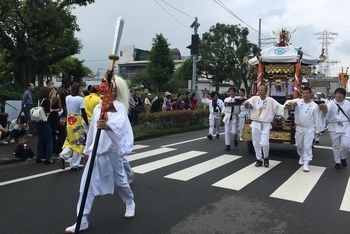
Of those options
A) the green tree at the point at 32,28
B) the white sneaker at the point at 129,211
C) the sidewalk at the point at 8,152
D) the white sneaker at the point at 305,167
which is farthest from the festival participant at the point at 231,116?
the green tree at the point at 32,28

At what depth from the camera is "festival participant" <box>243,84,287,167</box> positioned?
9.78m

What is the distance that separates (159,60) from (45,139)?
39754 mm

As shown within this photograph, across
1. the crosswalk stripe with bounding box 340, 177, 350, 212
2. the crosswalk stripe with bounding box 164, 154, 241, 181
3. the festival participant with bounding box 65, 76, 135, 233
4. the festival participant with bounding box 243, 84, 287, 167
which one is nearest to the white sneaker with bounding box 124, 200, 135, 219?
the festival participant with bounding box 65, 76, 135, 233

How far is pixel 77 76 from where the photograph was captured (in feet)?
138

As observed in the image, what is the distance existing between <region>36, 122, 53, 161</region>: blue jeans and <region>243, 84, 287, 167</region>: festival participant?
448 cm

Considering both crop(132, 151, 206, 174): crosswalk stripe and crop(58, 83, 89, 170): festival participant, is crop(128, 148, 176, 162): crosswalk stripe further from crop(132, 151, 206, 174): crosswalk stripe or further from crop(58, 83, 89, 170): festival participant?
crop(58, 83, 89, 170): festival participant

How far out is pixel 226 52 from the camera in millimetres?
46844

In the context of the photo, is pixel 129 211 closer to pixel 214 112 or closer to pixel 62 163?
pixel 62 163

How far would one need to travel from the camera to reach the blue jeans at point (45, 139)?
948 centimetres

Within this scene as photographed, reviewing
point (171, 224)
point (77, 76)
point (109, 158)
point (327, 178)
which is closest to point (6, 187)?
point (109, 158)

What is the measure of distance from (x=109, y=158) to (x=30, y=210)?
1.48 metres

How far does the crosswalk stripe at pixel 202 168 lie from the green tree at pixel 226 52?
35.2m

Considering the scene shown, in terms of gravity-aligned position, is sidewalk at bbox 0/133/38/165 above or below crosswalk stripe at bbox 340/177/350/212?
above

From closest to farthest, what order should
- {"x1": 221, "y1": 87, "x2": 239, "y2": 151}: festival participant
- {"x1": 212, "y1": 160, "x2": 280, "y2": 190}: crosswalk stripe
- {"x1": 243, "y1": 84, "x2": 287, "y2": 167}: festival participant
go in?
{"x1": 212, "y1": 160, "x2": 280, "y2": 190}: crosswalk stripe
{"x1": 243, "y1": 84, "x2": 287, "y2": 167}: festival participant
{"x1": 221, "y1": 87, "x2": 239, "y2": 151}: festival participant
